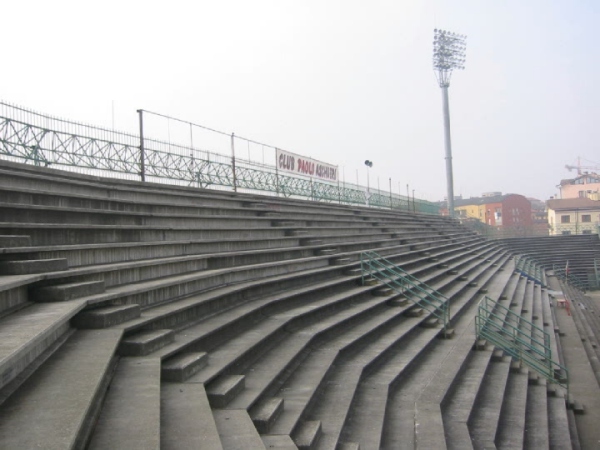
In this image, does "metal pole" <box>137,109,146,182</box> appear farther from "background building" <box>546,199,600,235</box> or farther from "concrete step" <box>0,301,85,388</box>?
"background building" <box>546,199,600,235</box>

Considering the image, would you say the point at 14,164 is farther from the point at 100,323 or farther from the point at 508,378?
the point at 508,378

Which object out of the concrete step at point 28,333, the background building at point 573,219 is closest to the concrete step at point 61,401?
the concrete step at point 28,333

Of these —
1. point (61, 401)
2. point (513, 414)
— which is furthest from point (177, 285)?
point (513, 414)

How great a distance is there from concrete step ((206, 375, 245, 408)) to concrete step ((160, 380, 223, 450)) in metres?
0.15

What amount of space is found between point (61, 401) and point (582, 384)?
1200 cm

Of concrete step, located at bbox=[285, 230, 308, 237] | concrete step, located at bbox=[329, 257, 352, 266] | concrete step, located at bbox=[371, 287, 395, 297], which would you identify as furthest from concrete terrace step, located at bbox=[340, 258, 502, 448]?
concrete step, located at bbox=[285, 230, 308, 237]

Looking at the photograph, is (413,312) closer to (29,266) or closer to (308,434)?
(308,434)

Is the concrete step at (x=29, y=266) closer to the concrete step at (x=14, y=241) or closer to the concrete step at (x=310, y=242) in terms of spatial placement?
the concrete step at (x=14, y=241)

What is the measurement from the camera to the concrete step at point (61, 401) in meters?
2.72

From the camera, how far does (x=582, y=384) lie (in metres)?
12.1

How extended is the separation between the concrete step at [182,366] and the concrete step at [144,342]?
200 mm

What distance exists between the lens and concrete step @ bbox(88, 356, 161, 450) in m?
3.10

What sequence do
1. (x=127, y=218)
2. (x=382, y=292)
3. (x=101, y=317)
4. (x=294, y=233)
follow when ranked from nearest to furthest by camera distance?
(x=101, y=317) → (x=127, y=218) → (x=382, y=292) → (x=294, y=233)

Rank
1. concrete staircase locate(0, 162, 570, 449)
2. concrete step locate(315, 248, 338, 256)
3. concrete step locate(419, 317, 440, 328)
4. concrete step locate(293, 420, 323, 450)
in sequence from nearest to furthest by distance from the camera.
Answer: concrete staircase locate(0, 162, 570, 449), concrete step locate(293, 420, 323, 450), concrete step locate(419, 317, 440, 328), concrete step locate(315, 248, 338, 256)
